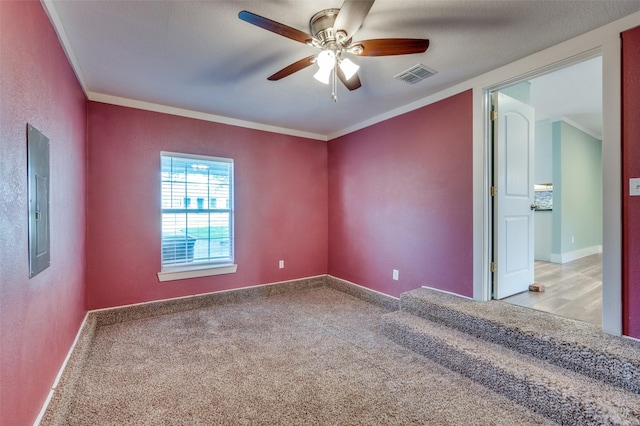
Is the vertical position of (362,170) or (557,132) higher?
(557,132)

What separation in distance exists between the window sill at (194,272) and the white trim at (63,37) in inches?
82.4

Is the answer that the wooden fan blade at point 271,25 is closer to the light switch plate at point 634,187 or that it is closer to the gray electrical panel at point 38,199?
the gray electrical panel at point 38,199

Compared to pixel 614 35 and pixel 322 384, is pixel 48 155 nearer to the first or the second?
pixel 322 384

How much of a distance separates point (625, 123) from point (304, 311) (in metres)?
3.25

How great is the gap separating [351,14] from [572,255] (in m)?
6.21

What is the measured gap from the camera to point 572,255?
5410 mm

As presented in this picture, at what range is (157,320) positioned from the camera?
10.7ft

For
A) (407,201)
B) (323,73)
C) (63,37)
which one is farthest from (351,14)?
(407,201)

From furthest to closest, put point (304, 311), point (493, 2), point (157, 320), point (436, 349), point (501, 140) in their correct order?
1. point (304, 311)
2. point (157, 320)
3. point (501, 140)
4. point (436, 349)
5. point (493, 2)

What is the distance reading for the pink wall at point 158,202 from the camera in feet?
10.3

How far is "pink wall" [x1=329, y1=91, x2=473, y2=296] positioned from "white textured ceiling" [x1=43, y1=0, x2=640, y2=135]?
461mm

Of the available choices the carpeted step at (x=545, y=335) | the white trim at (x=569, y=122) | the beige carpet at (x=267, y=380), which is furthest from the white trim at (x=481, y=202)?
the white trim at (x=569, y=122)

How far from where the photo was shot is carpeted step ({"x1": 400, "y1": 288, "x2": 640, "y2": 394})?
69.1 inches

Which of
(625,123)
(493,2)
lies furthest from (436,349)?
(493,2)
